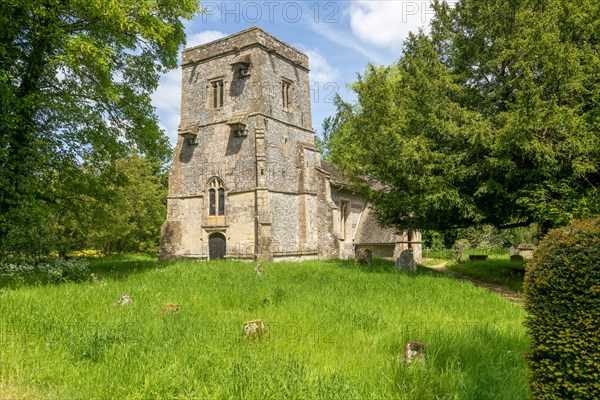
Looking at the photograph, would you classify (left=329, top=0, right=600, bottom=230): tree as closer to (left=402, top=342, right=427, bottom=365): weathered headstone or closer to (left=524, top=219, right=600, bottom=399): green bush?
(left=402, top=342, right=427, bottom=365): weathered headstone

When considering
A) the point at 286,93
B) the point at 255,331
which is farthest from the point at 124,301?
the point at 286,93

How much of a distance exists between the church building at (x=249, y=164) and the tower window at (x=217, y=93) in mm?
65

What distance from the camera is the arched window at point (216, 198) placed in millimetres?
24453

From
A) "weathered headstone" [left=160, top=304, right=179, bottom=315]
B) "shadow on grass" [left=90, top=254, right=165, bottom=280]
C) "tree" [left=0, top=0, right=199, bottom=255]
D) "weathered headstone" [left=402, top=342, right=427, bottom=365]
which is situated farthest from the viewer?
"shadow on grass" [left=90, top=254, right=165, bottom=280]

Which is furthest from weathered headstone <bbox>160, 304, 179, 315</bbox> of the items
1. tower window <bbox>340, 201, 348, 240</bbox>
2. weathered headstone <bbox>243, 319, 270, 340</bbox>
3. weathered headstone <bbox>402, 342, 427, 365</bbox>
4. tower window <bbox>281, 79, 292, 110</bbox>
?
tower window <bbox>340, 201, 348, 240</bbox>

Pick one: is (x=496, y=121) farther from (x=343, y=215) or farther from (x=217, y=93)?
(x=343, y=215)

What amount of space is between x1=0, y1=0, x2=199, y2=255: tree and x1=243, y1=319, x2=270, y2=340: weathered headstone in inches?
304

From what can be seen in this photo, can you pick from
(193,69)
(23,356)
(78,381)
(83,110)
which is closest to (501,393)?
(78,381)

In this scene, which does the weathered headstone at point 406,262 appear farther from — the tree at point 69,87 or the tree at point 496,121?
the tree at point 69,87

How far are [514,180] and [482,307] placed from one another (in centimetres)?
651

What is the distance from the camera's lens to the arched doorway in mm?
24219

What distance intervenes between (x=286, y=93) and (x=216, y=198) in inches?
329

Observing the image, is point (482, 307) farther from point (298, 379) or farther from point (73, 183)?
point (73, 183)

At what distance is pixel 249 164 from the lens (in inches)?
923
